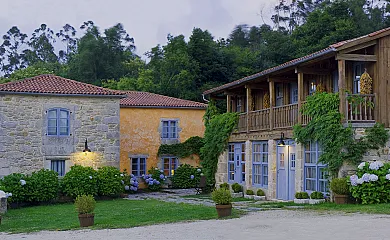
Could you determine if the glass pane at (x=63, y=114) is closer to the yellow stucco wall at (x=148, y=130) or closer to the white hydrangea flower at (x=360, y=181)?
the yellow stucco wall at (x=148, y=130)

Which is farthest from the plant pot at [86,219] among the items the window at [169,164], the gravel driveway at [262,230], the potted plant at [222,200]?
the window at [169,164]

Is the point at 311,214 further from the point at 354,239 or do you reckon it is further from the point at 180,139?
the point at 180,139

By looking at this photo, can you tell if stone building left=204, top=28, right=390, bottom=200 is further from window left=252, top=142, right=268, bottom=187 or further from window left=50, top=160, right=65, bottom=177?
window left=50, top=160, right=65, bottom=177

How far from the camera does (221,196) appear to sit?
15062mm

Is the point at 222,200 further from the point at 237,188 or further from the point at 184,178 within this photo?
the point at 184,178

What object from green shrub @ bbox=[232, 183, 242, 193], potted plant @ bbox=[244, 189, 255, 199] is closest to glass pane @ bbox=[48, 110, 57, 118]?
green shrub @ bbox=[232, 183, 242, 193]

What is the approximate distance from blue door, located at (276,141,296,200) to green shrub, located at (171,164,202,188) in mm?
10832

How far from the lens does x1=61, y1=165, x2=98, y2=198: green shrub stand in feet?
79.1

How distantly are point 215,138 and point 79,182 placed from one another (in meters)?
5.99

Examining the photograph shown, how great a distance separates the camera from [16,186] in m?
22.7

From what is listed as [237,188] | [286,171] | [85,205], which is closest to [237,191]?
[237,188]

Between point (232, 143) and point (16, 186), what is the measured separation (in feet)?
28.7

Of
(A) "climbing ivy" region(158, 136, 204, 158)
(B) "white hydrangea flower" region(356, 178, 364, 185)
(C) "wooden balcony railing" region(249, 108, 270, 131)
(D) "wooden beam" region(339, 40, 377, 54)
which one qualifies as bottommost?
(B) "white hydrangea flower" region(356, 178, 364, 185)

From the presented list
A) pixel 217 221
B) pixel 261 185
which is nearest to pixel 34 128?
pixel 261 185
